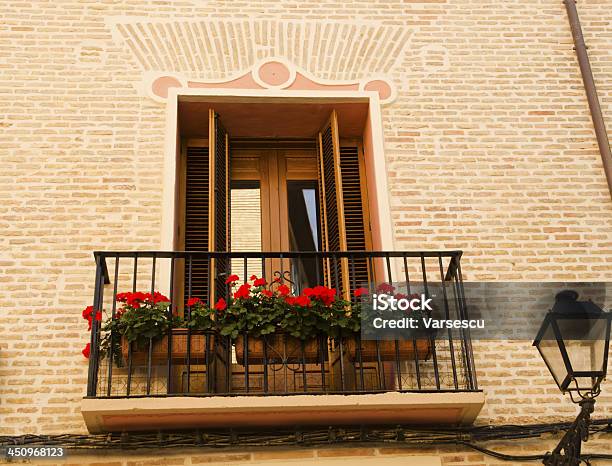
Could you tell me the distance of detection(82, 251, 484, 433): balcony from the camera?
255 inches

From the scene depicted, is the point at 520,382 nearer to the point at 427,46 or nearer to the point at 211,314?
the point at 211,314

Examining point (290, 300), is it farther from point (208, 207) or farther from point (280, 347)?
point (208, 207)

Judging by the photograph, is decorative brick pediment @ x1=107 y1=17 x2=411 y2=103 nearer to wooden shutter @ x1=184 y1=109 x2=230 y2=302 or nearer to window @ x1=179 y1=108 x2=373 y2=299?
window @ x1=179 y1=108 x2=373 y2=299

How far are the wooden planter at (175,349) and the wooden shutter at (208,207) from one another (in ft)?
1.98

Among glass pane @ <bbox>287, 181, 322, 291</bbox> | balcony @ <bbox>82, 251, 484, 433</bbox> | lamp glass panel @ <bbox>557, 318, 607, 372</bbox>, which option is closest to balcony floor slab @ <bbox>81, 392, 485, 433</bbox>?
balcony @ <bbox>82, 251, 484, 433</bbox>

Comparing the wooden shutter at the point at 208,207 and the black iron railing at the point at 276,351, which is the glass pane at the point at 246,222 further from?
the black iron railing at the point at 276,351

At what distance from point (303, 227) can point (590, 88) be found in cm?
287

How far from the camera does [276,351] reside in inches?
270

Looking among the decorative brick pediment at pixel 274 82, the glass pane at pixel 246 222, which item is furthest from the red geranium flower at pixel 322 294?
the decorative brick pediment at pixel 274 82

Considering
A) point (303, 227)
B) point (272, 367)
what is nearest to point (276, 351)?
point (272, 367)

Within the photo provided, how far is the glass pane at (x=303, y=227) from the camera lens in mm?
8273

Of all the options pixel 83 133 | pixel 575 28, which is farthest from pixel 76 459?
pixel 575 28

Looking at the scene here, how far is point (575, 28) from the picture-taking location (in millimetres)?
9000

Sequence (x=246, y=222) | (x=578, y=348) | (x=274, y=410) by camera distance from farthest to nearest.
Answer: (x=246, y=222) → (x=274, y=410) → (x=578, y=348)
